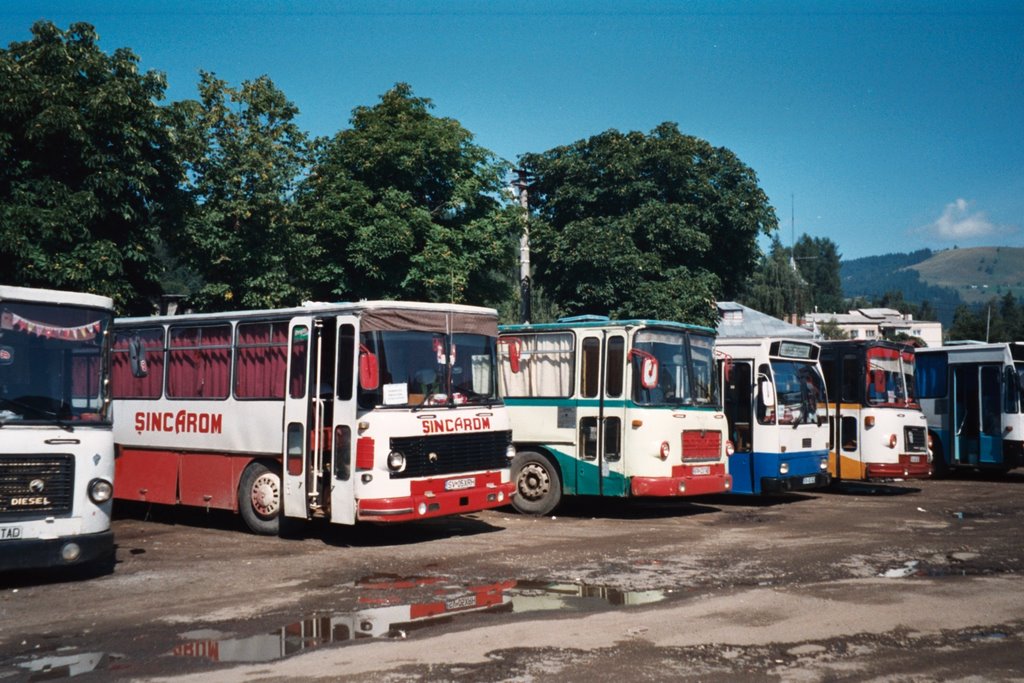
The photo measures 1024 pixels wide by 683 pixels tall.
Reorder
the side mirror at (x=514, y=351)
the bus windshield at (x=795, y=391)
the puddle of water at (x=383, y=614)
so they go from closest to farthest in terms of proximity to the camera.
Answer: the puddle of water at (x=383, y=614) < the side mirror at (x=514, y=351) < the bus windshield at (x=795, y=391)

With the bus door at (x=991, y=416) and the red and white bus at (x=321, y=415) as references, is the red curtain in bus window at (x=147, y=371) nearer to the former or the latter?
the red and white bus at (x=321, y=415)

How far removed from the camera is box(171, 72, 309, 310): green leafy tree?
25734mm

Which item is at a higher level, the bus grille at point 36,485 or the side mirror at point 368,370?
→ the side mirror at point 368,370

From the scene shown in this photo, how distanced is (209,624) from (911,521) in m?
10.8

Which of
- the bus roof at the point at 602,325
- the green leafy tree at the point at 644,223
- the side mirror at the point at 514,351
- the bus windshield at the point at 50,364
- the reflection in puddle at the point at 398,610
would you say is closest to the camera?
the reflection in puddle at the point at 398,610

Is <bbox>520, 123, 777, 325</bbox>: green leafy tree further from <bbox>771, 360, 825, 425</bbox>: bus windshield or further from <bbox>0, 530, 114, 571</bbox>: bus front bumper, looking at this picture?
<bbox>0, 530, 114, 571</bbox>: bus front bumper

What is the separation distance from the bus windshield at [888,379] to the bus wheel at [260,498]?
11480mm

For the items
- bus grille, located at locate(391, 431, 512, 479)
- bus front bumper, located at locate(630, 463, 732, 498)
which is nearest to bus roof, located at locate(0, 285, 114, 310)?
bus grille, located at locate(391, 431, 512, 479)

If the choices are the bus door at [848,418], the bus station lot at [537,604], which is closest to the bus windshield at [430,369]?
the bus station lot at [537,604]

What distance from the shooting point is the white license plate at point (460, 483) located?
41.3 ft

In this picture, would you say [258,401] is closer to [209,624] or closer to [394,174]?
[209,624]

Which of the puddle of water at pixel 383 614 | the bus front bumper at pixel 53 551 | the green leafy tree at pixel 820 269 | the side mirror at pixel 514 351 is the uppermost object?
the green leafy tree at pixel 820 269

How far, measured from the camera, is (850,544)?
1261 centimetres

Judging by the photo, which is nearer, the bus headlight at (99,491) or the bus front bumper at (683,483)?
the bus headlight at (99,491)
